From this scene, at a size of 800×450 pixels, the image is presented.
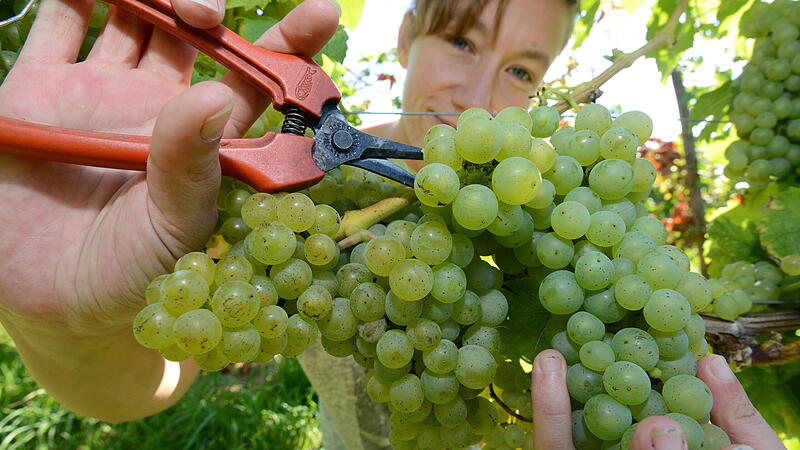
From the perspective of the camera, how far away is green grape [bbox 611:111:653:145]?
816mm

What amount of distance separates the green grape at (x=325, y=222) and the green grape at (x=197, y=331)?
7.0 inches

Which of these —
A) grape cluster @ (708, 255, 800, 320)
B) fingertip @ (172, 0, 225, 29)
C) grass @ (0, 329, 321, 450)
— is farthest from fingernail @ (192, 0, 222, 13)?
grass @ (0, 329, 321, 450)

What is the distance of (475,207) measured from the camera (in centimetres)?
66

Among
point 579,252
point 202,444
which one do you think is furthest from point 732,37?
point 202,444

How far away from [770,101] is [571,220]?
4.02 ft

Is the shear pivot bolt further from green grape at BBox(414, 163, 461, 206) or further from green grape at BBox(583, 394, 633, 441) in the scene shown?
green grape at BBox(583, 394, 633, 441)

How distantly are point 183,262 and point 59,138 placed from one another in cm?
24

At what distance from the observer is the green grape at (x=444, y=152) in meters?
0.71

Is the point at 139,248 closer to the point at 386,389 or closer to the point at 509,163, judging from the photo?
the point at 386,389

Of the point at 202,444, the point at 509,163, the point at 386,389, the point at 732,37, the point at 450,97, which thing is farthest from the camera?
the point at 202,444

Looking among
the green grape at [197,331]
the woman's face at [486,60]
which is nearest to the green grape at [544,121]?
the green grape at [197,331]

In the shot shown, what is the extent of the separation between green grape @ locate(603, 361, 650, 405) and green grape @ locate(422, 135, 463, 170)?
1.06 feet

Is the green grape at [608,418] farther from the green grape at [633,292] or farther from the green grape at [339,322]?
the green grape at [339,322]

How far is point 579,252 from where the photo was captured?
74 centimetres
